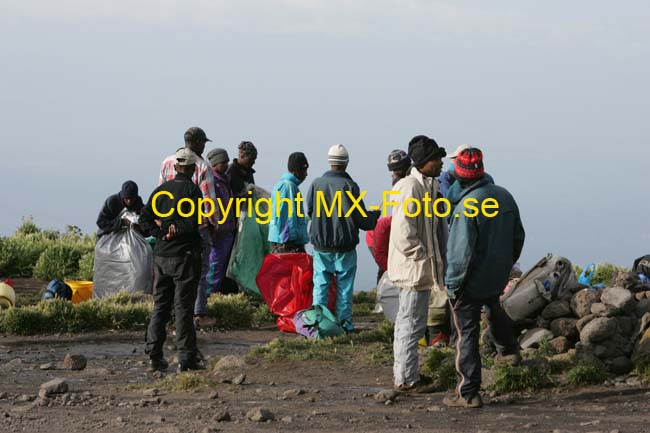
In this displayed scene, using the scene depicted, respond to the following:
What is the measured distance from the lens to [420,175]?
9.17 metres

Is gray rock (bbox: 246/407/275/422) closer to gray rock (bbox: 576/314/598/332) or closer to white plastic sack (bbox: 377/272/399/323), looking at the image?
gray rock (bbox: 576/314/598/332)

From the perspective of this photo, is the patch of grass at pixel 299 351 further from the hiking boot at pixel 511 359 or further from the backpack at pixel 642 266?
the backpack at pixel 642 266

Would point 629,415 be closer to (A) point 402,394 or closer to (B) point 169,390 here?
(A) point 402,394

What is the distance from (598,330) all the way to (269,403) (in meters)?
3.14

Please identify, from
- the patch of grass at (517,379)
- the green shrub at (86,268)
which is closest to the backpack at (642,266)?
the patch of grass at (517,379)

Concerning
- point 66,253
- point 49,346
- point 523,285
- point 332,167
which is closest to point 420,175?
point 523,285

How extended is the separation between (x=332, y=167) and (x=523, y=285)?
8.78ft

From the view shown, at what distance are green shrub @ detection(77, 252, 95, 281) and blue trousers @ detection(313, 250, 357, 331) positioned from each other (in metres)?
6.74

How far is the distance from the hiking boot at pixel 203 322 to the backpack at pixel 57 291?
2.11 meters

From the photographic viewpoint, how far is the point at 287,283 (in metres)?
13.4

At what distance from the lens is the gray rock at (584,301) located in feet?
34.7

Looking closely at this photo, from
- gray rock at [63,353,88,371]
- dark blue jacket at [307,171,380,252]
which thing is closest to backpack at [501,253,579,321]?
dark blue jacket at [307,171,380,252]

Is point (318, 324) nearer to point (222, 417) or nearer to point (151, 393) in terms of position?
point (151, 393)

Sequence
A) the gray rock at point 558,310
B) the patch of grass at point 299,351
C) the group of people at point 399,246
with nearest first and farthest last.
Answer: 1. the group of people at point 399,246
2. the gray rock at point 558,310
3. the patch of grass at point 299,351
